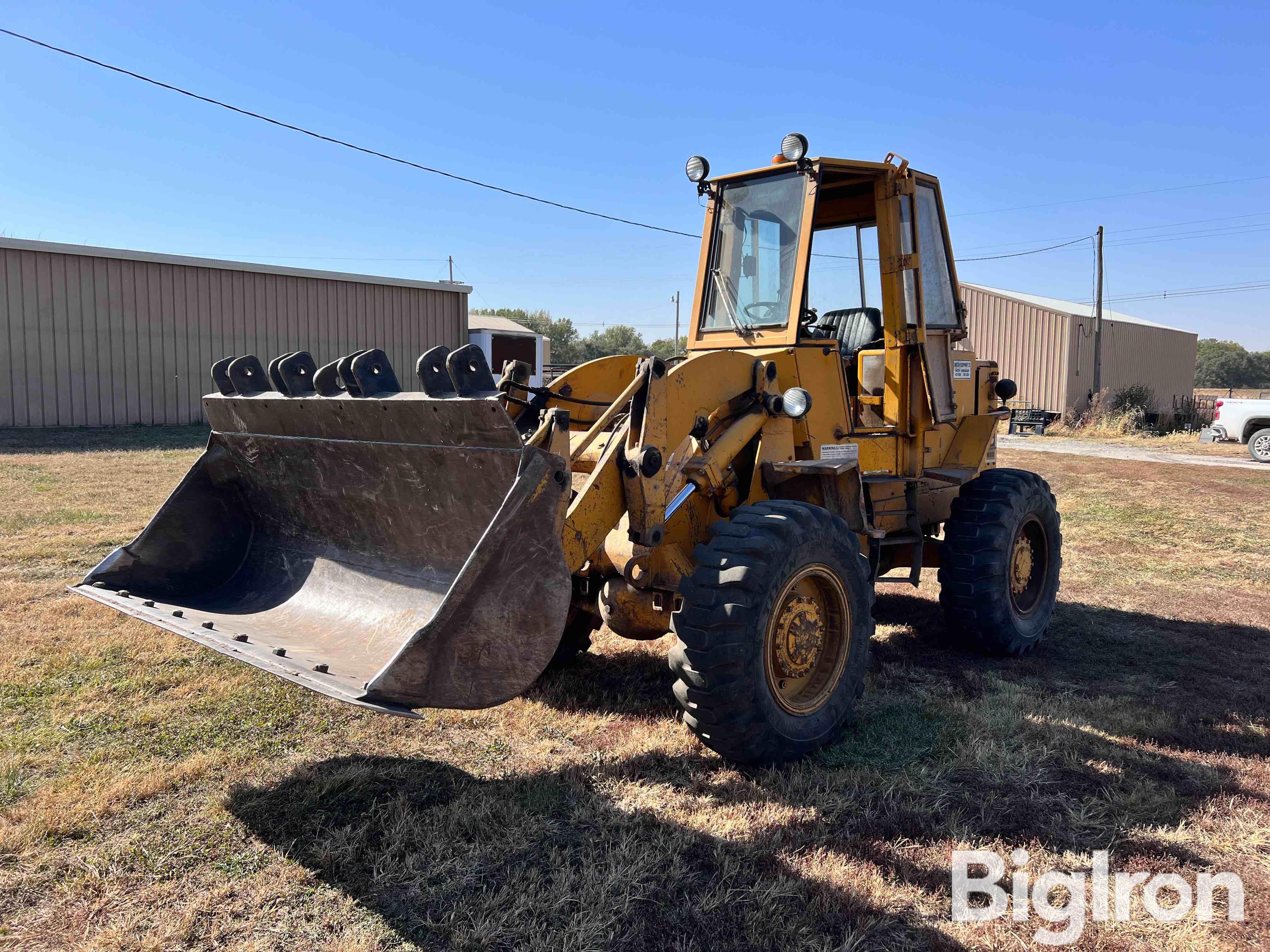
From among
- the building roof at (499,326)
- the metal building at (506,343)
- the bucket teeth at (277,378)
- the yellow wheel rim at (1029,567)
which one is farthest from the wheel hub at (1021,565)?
→ the building roof at (499,326)

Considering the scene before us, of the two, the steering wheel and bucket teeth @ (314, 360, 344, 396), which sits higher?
the steering wheel

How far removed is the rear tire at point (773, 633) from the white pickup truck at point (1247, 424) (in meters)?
19.1

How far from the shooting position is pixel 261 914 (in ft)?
9.46

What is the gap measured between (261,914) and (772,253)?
13.6 feet

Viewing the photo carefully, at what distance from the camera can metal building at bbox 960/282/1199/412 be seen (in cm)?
2838

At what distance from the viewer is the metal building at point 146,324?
1819 centimetres

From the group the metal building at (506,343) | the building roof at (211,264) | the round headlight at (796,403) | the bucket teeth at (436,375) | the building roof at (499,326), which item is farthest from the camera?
the building roof at (499,326)

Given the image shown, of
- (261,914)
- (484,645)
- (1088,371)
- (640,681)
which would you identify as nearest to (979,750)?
(640,681)

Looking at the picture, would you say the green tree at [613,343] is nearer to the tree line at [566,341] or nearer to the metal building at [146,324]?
the tree line at [566,341]

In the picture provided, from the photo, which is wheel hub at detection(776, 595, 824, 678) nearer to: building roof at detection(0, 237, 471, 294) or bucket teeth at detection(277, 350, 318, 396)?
bucket teeth at detection(277, 350, 318, 396)

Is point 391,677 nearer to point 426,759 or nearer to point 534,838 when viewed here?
point 534,838

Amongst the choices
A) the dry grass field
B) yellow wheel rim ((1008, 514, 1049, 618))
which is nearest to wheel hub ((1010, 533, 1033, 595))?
yellow wheel rim ((1008, 514, 1049, 618))

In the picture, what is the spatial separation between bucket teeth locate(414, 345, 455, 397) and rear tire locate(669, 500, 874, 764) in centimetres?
128

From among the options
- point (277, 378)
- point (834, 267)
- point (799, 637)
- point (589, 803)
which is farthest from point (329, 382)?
point (834, 267)
